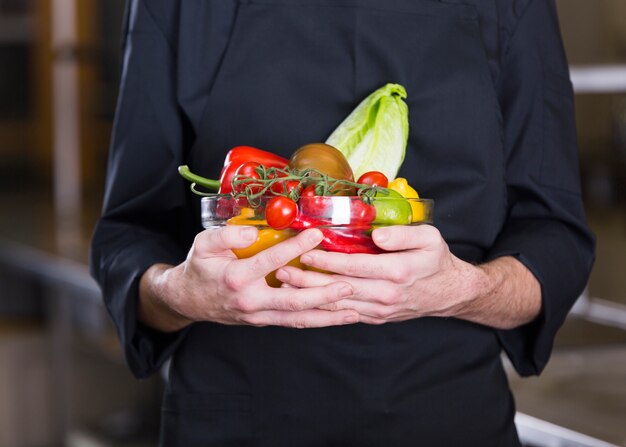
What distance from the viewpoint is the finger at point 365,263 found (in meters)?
0.81

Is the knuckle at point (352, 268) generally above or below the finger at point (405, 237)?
below

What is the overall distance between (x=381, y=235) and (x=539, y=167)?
1.35 feet

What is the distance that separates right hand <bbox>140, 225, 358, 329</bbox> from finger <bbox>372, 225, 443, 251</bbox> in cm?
5

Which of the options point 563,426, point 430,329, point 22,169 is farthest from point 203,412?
point 22,169

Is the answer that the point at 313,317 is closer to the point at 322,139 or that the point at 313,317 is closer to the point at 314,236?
the point at 314,236

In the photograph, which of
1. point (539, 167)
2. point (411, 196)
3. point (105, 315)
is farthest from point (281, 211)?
point (105, 315)

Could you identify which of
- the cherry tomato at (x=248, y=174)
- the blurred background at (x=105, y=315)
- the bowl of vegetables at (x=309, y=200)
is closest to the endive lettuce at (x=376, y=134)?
the bowl of vegetables at (x=309, y=200)

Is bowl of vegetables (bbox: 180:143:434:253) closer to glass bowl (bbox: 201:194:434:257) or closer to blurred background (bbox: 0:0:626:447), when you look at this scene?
glass bowl (bbox: 201:194:434:257)

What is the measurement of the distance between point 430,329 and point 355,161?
0.25 m

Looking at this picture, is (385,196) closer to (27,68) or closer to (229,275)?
(229,275)

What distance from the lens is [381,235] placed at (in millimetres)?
807

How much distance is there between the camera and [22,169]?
604cm

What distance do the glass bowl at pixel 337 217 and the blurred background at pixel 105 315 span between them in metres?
0.58

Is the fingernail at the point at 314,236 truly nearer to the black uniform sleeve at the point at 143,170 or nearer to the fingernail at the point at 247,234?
the fingernail at the point at 247,234
